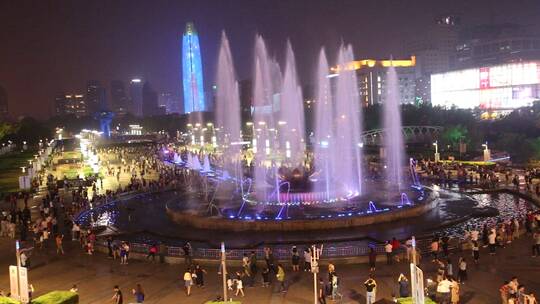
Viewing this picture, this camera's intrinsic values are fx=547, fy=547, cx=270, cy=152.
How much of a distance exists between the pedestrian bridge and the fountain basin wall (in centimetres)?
6310

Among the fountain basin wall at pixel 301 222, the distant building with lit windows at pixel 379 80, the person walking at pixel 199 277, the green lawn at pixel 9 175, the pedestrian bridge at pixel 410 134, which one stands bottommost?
the person walking at pixel 199 277

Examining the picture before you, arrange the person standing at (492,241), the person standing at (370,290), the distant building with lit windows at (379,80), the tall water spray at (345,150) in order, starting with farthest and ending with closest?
the distant building with lit windows at (379,80) → the tall water spray at (345,150) → the person standing at (492,241) → the person standing at (370,290)

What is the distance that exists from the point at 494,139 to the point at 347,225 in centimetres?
5472

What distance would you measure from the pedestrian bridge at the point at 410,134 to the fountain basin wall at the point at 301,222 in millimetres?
63100

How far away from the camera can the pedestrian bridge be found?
9012 centimetres

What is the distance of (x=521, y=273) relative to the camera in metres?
17.6

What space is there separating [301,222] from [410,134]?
7186 cm

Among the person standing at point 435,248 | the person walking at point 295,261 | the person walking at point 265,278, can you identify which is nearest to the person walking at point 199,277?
the person walking at point 265,278

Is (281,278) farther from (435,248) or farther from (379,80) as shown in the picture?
(379,80)

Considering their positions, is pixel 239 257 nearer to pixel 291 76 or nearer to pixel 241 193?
pixel 241 193

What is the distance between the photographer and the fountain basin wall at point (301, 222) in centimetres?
2559

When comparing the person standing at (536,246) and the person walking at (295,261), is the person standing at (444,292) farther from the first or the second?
the person standing at (536,246)

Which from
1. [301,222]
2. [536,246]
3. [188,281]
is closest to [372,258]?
[536,246]

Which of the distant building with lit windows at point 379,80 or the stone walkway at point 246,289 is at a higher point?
the distant building with lit windows at point 379,80
